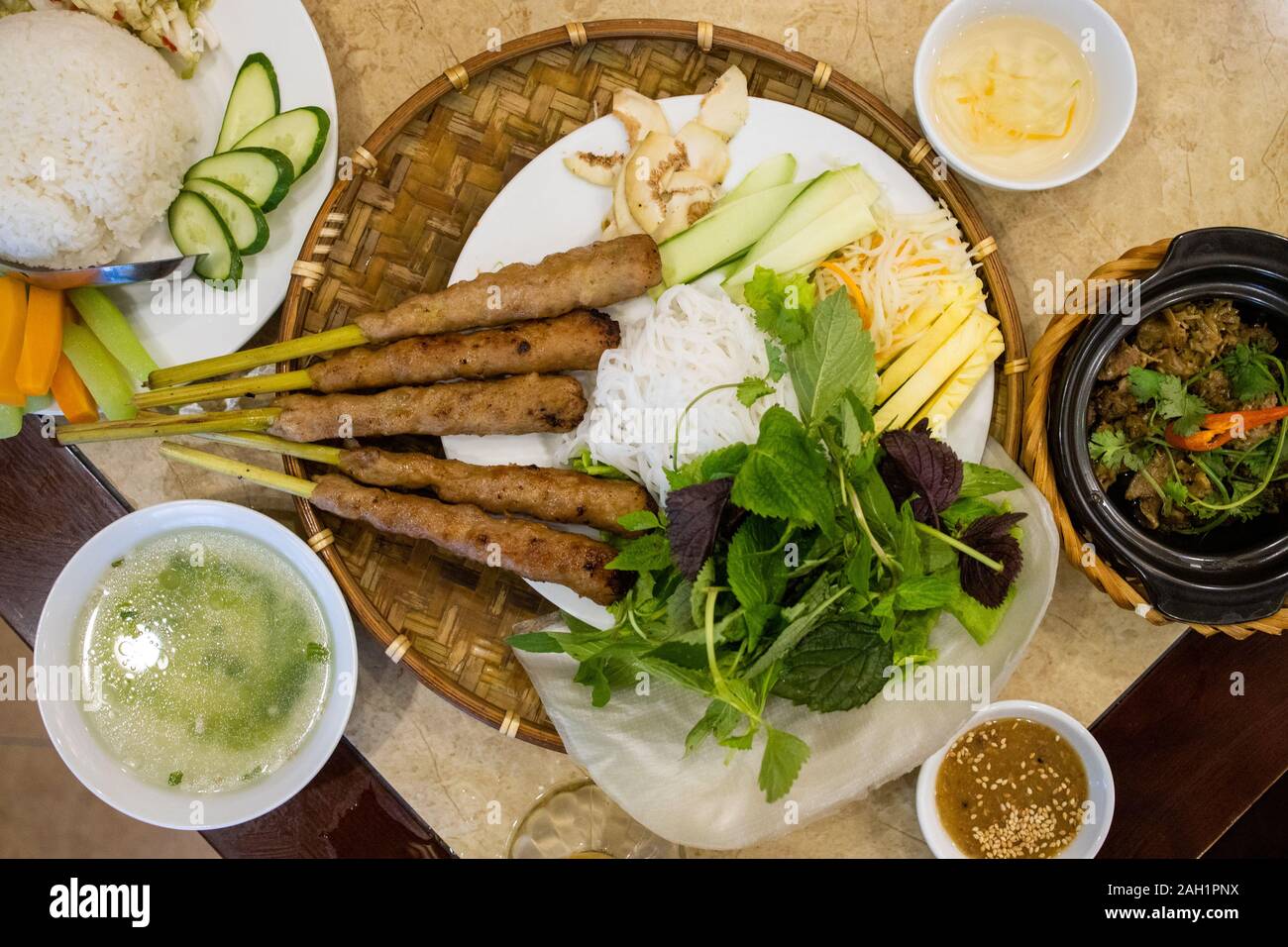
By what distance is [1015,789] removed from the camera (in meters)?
2.81

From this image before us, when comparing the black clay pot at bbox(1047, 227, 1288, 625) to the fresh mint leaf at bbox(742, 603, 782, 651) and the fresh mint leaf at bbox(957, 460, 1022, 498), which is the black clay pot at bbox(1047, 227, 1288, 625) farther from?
the fresh mint leaf at bbox(742, 603, 782, 651)

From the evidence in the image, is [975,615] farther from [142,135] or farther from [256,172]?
[142,135]

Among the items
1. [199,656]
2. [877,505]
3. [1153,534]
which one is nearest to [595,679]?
[877,505]

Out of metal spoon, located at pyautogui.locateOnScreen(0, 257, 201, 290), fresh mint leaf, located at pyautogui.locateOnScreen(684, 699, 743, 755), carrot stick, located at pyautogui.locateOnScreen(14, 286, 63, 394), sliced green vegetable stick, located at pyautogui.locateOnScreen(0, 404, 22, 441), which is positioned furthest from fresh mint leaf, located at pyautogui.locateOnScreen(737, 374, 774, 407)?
sliced green vegetable stick, located at pyautogui.locateOnScreen(0, 404, 22, 441)

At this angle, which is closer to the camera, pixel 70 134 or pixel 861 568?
pixel 861 568

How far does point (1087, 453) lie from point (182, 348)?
2699mm

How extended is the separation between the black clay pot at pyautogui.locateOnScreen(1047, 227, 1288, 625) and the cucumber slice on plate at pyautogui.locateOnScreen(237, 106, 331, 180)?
2.28 metres

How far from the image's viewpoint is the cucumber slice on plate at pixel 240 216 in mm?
2586

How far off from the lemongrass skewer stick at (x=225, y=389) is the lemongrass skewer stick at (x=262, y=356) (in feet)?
0.11

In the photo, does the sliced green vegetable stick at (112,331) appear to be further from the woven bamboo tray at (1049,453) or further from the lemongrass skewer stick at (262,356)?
the woven bamboo tray at (1049,453)

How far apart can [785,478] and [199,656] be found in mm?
1890

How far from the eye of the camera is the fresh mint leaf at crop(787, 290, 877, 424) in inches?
89.8

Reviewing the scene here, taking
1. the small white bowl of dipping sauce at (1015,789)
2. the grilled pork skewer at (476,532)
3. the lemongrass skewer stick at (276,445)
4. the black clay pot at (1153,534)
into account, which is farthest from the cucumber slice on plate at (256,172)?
the small white bowl of dipping sauce at (1015,789)

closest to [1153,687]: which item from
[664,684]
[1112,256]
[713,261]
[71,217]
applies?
[1112,256]
